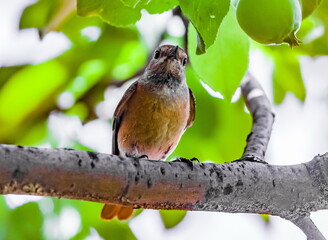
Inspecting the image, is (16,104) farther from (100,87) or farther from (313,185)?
(313,185)

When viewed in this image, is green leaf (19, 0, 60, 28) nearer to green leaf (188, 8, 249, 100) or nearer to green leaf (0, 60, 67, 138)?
green leaf (0, 60, 67, 138)

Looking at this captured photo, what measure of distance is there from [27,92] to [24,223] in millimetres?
462

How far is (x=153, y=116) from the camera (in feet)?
7.88

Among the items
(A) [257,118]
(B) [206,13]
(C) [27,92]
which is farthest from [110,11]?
(C) [27,92]

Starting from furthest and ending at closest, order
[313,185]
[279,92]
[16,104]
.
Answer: [279,92] → [16,104] → [313,185]

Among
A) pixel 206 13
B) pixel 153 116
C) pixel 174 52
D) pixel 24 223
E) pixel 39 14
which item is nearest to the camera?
pixel 206 13

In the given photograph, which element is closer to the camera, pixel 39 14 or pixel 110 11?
pixel 110 11

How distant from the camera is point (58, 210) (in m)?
2.25

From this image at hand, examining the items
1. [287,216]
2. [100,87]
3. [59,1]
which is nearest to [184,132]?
[100,87]

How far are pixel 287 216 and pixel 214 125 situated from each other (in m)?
0.84

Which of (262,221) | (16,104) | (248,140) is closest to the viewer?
(248,140)

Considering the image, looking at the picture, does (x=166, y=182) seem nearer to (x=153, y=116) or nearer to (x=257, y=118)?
(x=257, y=118)

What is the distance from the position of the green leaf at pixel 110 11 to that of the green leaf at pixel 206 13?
182 millimetres

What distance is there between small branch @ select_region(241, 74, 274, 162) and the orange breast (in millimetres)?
281
